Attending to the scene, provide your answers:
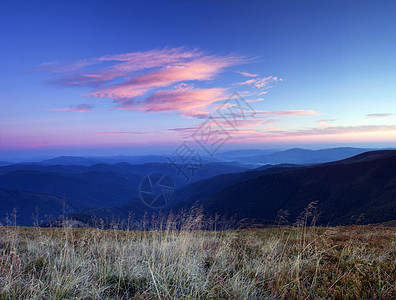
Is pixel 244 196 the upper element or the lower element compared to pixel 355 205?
lower

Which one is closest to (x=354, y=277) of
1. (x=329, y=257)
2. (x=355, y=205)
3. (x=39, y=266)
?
(x=329, y=257)

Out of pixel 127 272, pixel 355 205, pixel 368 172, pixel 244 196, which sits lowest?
pixel 244 196

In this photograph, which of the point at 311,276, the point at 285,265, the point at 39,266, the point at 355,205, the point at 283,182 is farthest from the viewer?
the point at 283,182

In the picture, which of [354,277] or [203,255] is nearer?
[354,277]

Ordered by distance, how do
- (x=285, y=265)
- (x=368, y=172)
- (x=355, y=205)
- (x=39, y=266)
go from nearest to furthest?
(x=285, y=265) → (x=39, y=266) → (x=355, y=205) → (x=368, y=172)

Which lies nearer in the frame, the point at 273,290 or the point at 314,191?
the point at 273,290

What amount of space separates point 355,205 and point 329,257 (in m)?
108

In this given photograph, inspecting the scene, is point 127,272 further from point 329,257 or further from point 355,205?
point 355,205

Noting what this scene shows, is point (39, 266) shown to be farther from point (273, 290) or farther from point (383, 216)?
point (383, 216)

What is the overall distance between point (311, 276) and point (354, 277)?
66cm

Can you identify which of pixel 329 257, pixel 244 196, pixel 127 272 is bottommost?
pixel 244 196

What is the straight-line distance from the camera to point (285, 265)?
12.8 ft

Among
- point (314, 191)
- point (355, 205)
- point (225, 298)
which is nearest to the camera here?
point (225, 298)

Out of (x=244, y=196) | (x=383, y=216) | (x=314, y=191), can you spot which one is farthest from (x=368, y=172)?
(x=244, y=196)
